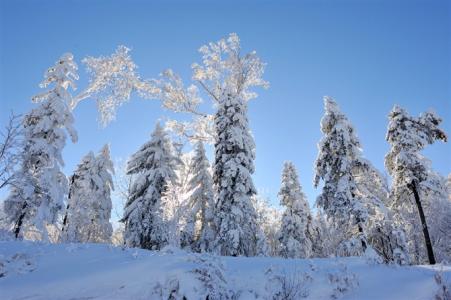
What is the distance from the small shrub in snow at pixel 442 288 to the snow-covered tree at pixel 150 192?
16668 mm

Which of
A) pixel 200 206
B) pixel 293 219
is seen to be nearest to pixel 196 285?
pixel 200 206

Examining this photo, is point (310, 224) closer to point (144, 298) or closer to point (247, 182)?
point (247, 182)

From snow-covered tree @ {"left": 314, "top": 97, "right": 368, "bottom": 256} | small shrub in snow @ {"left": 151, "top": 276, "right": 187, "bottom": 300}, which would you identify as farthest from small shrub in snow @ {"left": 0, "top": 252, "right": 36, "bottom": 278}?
snow-covered tree @ {"left": 314, "top": 97, "right": 368, "bottom": 256}

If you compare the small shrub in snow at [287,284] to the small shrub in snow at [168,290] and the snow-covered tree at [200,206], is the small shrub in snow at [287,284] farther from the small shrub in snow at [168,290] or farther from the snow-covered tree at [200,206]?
the snow-covered tree at [200,206]

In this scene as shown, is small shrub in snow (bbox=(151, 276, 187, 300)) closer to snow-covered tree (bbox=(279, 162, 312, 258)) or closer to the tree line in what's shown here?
the tree line

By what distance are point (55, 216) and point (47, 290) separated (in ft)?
45.9

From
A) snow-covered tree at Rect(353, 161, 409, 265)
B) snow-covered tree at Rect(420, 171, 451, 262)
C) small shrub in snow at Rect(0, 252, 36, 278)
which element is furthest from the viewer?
snow-covered tree at Rect(420, 171, 451, 262)

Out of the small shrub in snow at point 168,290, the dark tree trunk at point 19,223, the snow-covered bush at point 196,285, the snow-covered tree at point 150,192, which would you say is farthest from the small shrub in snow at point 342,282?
the dark tree trunk at point 19,223

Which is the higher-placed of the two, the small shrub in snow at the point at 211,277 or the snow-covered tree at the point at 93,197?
the snow-covered tree at the point at 93,197

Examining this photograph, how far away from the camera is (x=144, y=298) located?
6.07m

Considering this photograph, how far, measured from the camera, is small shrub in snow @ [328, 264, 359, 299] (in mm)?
6749

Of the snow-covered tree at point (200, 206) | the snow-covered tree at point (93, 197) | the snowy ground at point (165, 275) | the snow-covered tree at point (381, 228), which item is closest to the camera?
the snowy ground at point (165, 275)

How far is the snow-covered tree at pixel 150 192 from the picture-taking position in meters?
22.2

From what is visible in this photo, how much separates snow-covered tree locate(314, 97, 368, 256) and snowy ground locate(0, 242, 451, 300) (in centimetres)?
1184
